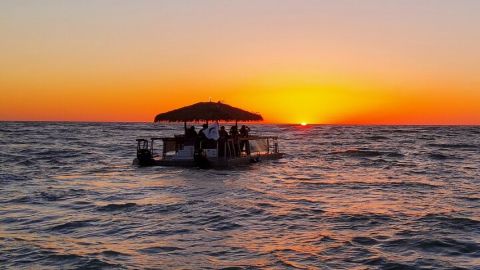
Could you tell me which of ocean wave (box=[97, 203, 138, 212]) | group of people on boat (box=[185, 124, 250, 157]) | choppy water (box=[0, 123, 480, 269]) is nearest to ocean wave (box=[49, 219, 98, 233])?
choppy water (box=[0, 123, 480, 269])

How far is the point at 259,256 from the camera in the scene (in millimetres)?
8219

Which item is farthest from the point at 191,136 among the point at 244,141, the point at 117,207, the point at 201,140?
the point at 117,207

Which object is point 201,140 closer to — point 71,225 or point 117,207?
point 117,207

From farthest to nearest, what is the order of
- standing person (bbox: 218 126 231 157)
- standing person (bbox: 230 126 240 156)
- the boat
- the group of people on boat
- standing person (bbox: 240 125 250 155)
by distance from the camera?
standing person (bbox: 240 125 250 155) → standing person (bbox: 230 126 240 156) → standing person (bbox: 218 126 231 157) → the group of people on boat → the boat

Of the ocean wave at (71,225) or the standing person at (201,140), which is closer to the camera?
the ocean wave at (71,225)

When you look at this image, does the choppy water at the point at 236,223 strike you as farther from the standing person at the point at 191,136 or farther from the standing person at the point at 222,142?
the standing person at the point at 191,136

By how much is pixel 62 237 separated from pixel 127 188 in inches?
294

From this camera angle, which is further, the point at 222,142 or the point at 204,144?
the point at 204,144

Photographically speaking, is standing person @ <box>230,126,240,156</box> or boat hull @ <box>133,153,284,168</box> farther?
standing person @ <box>230,126,240,156</box>

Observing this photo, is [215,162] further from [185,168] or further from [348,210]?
[348,210]

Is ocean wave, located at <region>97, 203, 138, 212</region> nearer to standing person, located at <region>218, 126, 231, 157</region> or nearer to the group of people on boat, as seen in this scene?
the group of people on boat

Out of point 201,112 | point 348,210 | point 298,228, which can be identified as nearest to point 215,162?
point 201,112

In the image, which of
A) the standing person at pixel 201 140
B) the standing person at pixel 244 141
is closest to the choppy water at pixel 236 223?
the standing person at pixel 201 140

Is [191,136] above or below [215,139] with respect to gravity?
above
